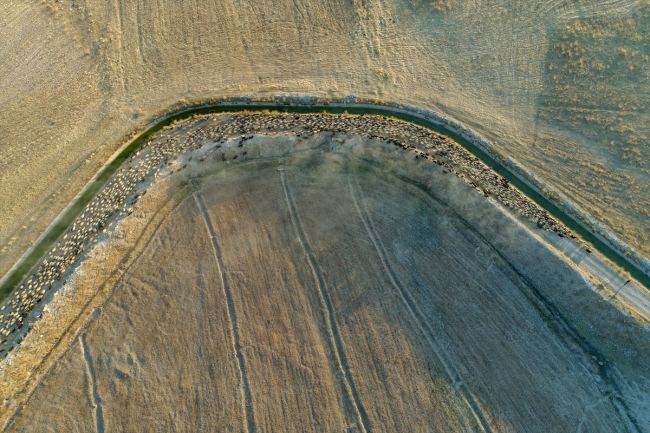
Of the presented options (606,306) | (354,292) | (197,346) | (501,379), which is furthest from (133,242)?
(606,306)

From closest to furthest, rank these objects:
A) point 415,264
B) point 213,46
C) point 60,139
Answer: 1. point 415,264
2. point 60,139
3. point 213,46

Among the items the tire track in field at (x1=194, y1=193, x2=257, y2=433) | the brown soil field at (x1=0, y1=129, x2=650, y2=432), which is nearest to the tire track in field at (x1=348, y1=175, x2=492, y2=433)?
the brown soil field at (x1=0, y1=129, x2=650, y2=432)

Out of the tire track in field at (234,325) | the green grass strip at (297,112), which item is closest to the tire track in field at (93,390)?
the green grass strip at (297,112)

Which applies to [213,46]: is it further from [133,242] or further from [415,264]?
[415,264]

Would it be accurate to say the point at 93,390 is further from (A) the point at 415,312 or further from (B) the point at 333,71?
(B) the point at 333,71

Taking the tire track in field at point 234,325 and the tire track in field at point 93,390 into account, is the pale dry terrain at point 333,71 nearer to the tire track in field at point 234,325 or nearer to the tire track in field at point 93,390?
the tire track in field at point 93,390
